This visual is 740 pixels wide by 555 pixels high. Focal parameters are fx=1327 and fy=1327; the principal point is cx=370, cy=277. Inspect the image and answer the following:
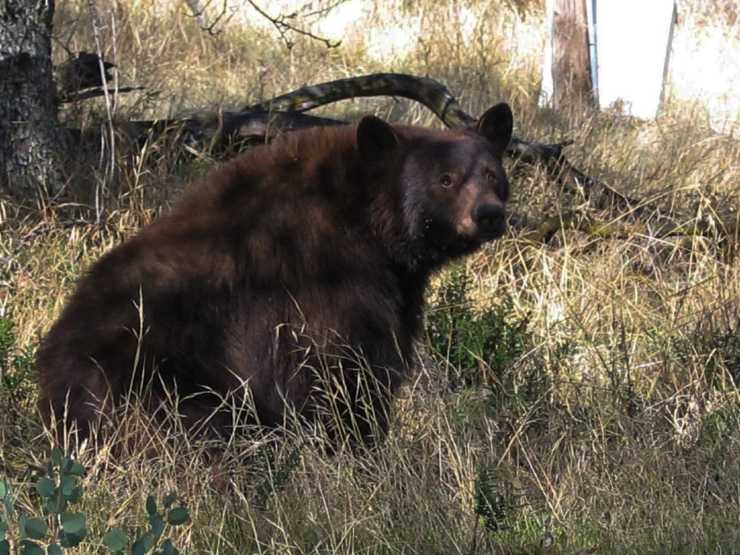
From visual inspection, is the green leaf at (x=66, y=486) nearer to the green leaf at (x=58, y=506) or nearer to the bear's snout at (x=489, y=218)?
the green leaf at (x=58, y=506)

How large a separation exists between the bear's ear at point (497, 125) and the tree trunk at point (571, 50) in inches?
266

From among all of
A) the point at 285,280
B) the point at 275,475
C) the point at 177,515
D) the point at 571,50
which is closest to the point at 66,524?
the point at 177,515

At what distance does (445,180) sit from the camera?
18.3 ft

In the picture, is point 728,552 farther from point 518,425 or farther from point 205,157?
point 205,157

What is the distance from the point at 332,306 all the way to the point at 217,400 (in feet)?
1.95

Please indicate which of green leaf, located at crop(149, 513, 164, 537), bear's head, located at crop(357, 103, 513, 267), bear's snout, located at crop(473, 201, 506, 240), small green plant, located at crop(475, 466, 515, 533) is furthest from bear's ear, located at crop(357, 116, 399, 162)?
green leaf, located at crop(149, 513, 164, 537)

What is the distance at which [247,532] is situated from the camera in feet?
14.8

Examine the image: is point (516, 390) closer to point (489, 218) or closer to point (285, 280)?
point (489, 218)

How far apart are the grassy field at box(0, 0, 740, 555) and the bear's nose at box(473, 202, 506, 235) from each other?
0.70 meters

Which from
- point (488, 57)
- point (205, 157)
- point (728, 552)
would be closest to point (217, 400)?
point (728, 552)

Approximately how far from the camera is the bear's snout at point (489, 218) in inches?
215

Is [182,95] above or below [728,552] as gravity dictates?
above

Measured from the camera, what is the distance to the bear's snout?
18.0 ft

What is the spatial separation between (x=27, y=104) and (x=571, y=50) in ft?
23.1
